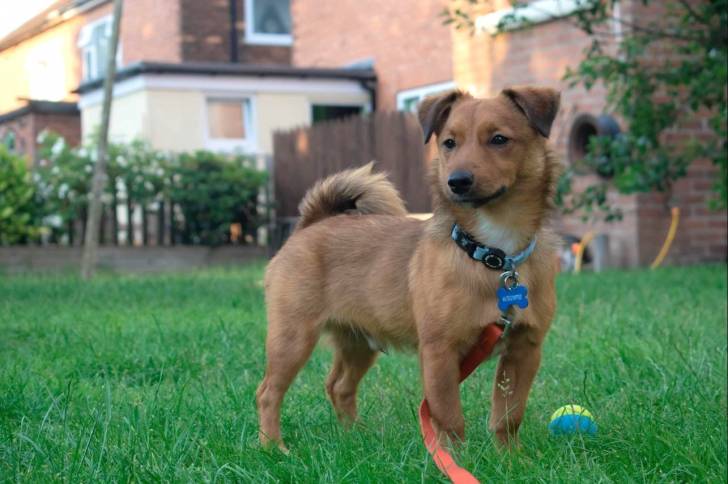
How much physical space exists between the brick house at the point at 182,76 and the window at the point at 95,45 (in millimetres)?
27

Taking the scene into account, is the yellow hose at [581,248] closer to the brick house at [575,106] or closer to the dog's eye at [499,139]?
the brick house at [575,106]

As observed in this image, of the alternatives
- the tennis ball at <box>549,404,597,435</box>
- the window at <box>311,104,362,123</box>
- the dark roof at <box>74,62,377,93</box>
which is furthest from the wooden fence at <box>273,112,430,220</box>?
the tennis ball at <box>549,404,597,435</box>

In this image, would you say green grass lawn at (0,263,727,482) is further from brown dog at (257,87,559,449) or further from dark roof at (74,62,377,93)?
dark roof at (74,62,377,93)

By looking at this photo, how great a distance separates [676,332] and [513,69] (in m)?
8.19

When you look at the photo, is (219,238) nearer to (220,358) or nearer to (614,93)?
(614,93)

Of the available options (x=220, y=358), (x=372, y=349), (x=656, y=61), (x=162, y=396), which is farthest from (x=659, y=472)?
(x=656, y=61)

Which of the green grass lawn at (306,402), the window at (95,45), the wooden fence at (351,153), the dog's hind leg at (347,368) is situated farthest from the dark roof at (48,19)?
the dog's hind leg at (347,368)

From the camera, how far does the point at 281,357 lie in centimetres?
458

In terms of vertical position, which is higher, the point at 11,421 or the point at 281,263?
the point at 281,263

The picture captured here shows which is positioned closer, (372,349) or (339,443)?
(339,443)

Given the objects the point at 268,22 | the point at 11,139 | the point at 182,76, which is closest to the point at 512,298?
the point at 182,76

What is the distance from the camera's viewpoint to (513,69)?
14281 millimetres

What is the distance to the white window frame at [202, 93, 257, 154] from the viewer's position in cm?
2141

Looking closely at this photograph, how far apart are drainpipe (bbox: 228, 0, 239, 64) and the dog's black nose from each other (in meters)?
22.5
